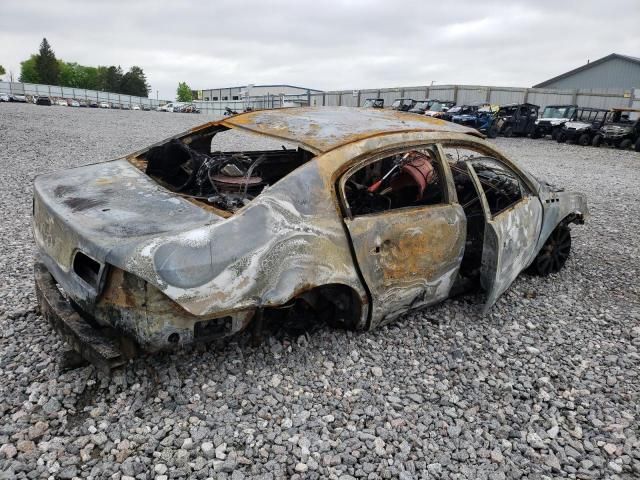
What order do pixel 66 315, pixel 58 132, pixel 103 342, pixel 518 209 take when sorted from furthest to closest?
pixel 58 132
pixel 518 209
pixel 66 315
pixel 103 342

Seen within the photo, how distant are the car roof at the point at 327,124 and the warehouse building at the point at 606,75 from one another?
36.6m

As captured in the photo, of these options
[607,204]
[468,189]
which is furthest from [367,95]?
[468,189]

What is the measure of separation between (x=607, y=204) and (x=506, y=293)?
5.68m

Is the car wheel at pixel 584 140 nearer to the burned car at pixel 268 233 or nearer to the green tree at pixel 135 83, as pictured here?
the burned car at pixel 268 233

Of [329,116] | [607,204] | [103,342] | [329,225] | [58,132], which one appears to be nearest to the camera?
[103,342]

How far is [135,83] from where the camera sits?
86.8 metres

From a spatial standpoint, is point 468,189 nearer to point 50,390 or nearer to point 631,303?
point 631,303

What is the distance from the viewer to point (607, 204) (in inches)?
337

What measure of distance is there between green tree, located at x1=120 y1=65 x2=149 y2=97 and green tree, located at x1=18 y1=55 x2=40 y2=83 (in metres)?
13.7

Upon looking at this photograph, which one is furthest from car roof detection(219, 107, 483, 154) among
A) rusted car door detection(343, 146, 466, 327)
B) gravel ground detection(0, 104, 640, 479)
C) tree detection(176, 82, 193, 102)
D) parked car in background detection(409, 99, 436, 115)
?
tree detection(176, 82, 193, 102)

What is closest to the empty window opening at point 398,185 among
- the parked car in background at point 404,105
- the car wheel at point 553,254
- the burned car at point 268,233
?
the burned car at point 268,233

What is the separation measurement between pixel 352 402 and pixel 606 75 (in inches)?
1721

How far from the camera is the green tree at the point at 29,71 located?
81594 millimetres

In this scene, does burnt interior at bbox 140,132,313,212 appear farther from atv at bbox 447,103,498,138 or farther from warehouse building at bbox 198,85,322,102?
warehouse building at bbox 198,85,322,102
